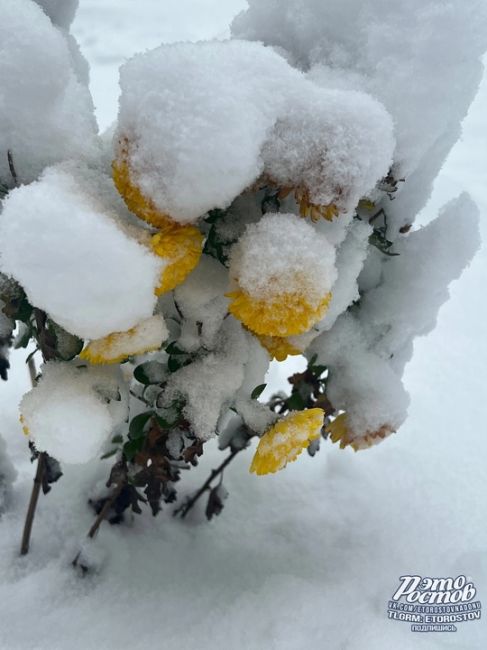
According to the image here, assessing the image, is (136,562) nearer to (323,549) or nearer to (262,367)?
(323,549)

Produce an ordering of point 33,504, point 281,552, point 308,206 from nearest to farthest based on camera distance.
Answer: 1. point 308,206
2. point 33,504
3. point 281,552

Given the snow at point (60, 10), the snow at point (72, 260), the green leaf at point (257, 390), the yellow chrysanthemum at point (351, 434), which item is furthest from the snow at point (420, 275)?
the snow at point (60, 10)

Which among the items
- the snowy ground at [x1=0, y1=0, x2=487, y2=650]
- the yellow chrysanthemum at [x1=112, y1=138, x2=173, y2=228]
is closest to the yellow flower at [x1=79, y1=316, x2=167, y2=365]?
the yellow chrysanthemum at [x1=112, y1=138, x2=173, y2=228]

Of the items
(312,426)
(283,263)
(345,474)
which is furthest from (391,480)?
(283,263)

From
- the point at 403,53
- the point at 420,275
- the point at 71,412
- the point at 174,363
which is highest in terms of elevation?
the point at 403,53

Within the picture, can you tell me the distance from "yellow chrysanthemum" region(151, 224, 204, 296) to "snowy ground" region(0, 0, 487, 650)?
57 cm

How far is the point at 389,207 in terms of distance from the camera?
0.91m

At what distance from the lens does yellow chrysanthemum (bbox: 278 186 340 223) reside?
2.21 ft

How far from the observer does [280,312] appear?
0.63 m

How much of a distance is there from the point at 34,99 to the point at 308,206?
1.06 ft

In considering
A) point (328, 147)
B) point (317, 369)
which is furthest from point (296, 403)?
point (328, 147)

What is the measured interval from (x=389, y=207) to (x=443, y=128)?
13 centimetres

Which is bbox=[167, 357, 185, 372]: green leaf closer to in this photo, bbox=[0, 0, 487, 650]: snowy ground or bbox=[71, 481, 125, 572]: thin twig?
bbox=[71, 481, 125, 572]: thin twig

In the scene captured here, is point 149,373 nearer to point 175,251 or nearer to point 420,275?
point 175,251
